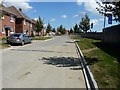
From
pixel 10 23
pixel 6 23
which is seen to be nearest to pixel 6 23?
pixel 6 23

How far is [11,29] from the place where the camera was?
29203mm

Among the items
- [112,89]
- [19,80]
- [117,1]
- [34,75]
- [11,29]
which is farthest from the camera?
[11,29]

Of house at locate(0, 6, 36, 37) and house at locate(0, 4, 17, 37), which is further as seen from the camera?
house at locate(0, 6, 36, 37)

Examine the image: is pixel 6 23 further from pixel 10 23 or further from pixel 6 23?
pixel 10 23

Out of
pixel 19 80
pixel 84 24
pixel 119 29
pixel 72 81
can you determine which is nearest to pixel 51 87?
pixel 72 81

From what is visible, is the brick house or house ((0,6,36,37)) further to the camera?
house ((0,6,36,37))

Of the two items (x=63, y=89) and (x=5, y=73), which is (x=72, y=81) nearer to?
(x=63, y=89)

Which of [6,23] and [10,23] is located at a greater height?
[10,23]

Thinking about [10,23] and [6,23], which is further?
[10,23]

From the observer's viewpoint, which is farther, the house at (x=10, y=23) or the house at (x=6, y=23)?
the house at (x=10, y=23)

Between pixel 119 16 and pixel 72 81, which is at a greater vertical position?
pixel 119 16

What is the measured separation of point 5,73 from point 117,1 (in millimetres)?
5982

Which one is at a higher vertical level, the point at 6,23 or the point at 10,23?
the point at 10,23

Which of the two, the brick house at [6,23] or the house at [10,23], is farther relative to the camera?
the house at [10,23]
